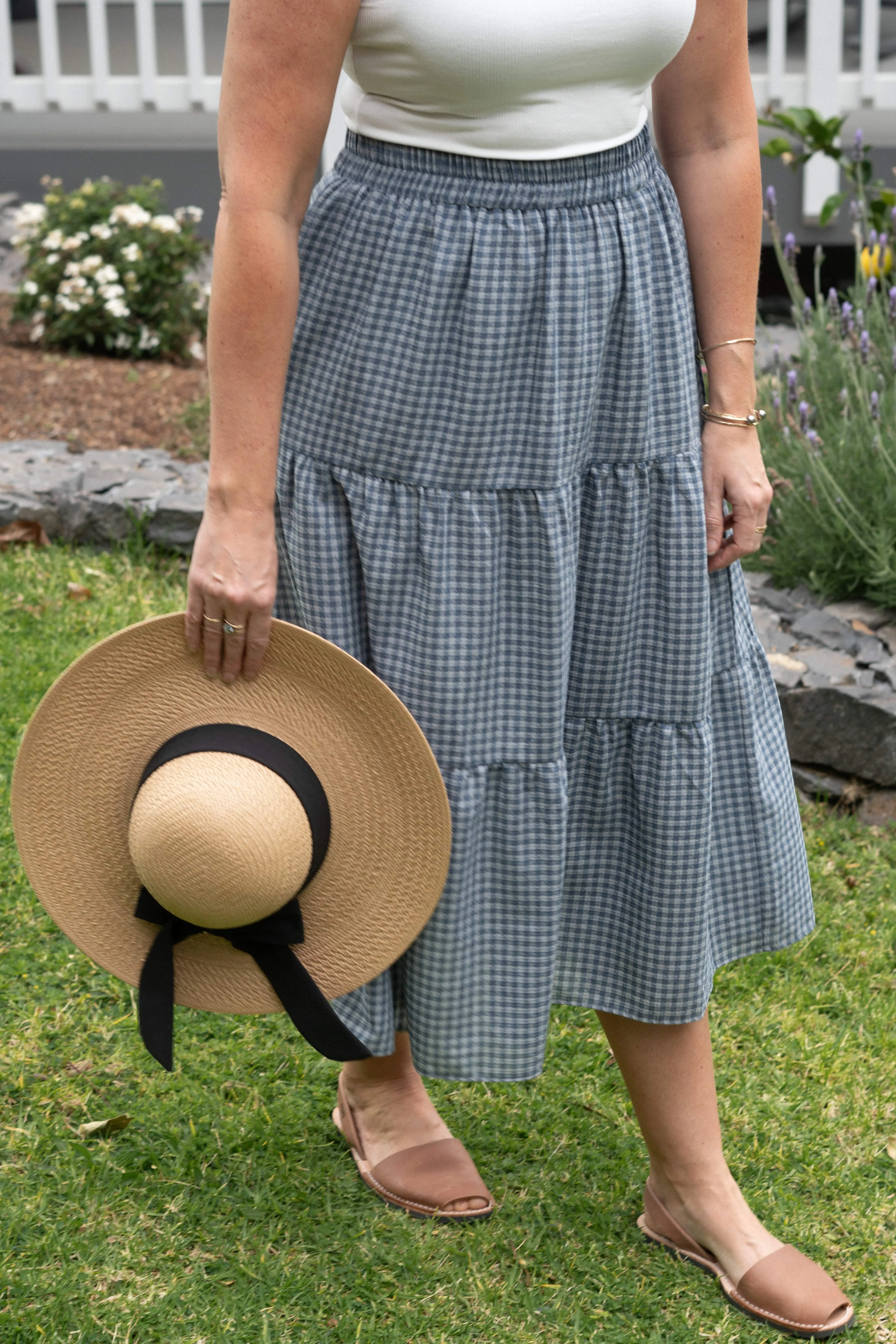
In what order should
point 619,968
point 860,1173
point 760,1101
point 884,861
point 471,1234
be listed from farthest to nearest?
point 884,861, point 760,1101, point 860,1173, point 471,1234, point 619,968

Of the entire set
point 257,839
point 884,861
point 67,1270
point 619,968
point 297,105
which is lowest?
point 884,861

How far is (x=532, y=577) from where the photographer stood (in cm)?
164

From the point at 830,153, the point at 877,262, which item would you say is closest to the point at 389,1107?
the point at 877,262

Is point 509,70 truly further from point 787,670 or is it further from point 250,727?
point 787,670

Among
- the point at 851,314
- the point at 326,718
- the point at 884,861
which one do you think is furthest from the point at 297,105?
the point at 851,314

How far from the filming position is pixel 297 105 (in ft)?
4.63

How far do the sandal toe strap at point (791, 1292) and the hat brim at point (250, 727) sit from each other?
0.68 meters

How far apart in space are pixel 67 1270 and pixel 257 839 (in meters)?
0.75

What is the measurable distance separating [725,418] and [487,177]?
1.45 ft

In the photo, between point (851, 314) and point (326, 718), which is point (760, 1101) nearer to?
point (326, 718)

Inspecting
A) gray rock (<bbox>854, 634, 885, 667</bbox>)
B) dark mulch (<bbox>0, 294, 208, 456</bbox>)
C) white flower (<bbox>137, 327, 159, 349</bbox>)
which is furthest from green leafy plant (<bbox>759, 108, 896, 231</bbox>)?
white flower (<bbox>137, 327, 159, 349</bbox>)

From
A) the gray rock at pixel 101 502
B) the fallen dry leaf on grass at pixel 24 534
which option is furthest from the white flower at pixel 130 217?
the fallen dry leaf on grass at pixel 24 534

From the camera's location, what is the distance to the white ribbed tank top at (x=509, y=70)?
1.41m

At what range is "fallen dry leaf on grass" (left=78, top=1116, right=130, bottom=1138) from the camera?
2127mm
